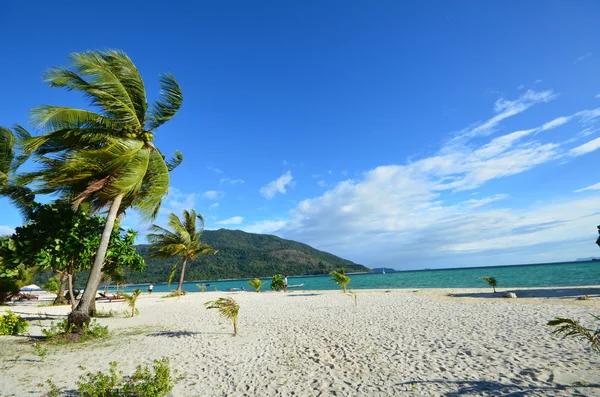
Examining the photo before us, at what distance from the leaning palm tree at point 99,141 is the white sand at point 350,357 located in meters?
2.61

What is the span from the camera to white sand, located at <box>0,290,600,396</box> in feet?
14.9

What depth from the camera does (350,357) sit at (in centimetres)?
609

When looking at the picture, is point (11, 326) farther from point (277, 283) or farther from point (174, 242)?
point (277, 283)

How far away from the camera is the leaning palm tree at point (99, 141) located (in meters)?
7.95

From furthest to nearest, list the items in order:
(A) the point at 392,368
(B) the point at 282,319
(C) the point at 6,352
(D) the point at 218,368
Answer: (B) the point at 282,319 → (C) the point at 6,352 → (D) the point at 218,368 → (A) the point at 392,368

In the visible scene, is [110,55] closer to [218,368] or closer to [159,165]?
[159,165]

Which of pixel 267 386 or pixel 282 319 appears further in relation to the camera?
pixel 282 319

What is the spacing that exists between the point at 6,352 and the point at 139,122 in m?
6.77

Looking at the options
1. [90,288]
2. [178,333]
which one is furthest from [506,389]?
[90,288]

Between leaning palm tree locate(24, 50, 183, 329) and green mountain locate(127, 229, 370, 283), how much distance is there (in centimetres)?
8762

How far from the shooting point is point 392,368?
531cm

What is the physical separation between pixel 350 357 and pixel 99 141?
30.9 ft

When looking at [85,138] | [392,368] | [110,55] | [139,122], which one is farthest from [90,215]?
[392,368]

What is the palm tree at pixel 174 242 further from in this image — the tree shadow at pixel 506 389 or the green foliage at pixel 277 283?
the tree shadow at pixel 506 389
